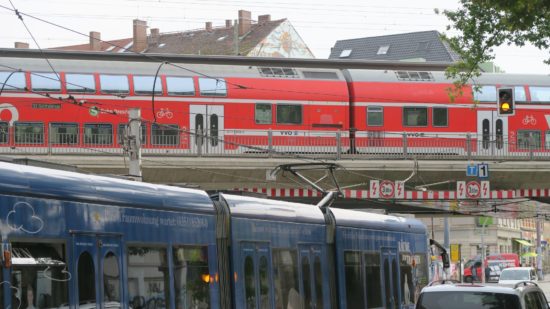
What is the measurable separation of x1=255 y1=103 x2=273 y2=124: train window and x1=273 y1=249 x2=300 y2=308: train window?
23129mm

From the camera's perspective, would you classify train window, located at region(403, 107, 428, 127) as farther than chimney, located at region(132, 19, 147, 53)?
No

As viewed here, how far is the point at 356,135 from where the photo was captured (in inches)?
1645

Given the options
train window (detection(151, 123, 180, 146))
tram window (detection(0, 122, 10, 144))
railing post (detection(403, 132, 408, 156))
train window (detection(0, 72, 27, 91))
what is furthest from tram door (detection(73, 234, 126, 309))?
railing post (detection(403, 132, 408, 156))

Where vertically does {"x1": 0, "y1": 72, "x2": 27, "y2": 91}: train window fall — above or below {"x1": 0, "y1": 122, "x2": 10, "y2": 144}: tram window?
above

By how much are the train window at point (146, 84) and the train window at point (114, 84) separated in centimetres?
31

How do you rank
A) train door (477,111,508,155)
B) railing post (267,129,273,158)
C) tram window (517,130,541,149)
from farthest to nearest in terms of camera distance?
1. tram window (517,130,541,149)
2. train door (477,111,508,155)
3. railing post (267,129,273,158)

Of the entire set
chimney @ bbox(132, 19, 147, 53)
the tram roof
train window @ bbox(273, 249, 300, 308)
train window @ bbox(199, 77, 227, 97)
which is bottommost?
train window @ bbox(273, 249, 300, 308)

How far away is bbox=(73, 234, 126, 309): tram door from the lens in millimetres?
11570

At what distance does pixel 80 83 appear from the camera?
38781 mm

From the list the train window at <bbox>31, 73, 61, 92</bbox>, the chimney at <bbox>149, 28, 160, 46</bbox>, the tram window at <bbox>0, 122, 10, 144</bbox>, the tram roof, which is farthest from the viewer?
the chimney at <bbox>149, 28, 160, 46</bbox>

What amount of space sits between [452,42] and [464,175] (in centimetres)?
1819

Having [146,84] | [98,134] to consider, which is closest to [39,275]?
[98,134]

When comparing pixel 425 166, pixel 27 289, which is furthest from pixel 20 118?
pixel 27 289

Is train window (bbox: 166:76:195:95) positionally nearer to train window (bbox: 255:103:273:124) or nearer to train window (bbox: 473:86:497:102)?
train window (bbox: 255:103:273:124)
